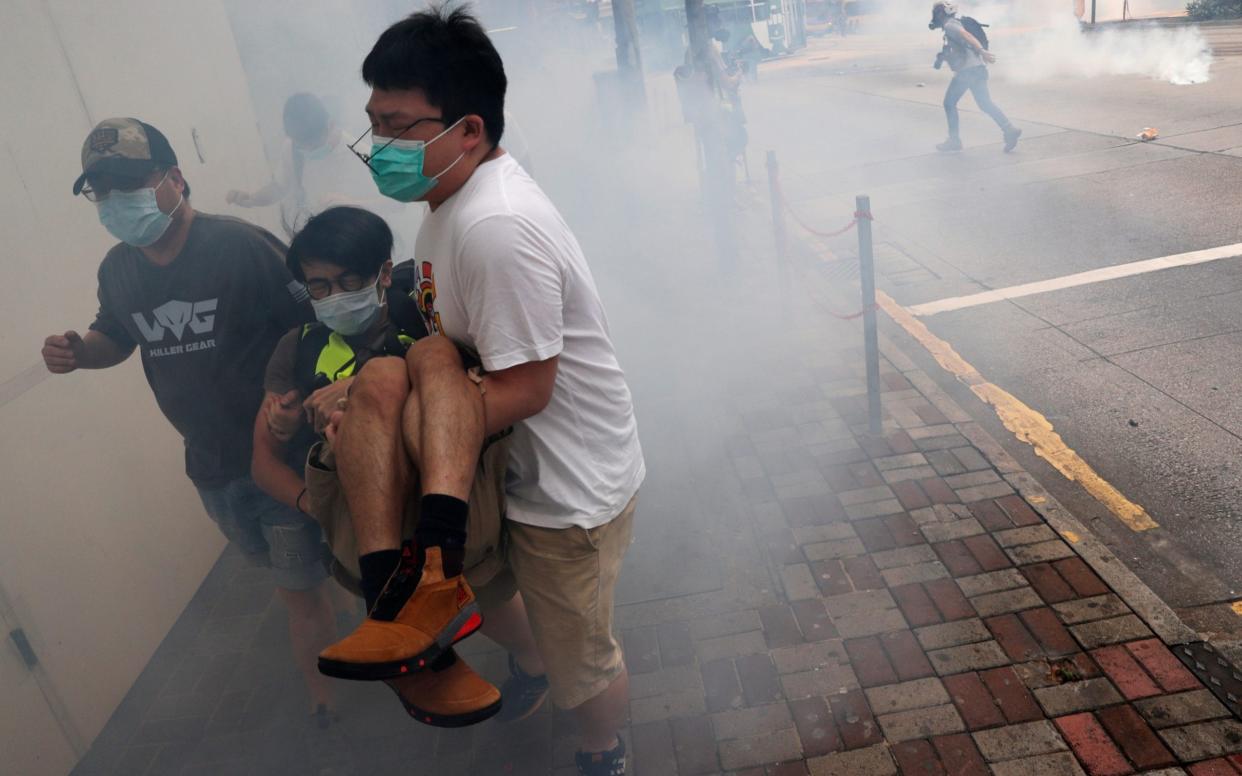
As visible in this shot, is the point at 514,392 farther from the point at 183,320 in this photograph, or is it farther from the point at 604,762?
the point at 183,320

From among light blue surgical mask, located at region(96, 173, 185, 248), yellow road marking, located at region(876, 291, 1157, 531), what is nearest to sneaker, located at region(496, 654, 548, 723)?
light blue surgical mask, located at region(96, 173, 185, 248)

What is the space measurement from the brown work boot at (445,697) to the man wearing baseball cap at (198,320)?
1209 millimetres

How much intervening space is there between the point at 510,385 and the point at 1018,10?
1205 inches

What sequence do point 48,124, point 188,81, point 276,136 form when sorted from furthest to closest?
point 276,136 → point 188,81 → point 48,124

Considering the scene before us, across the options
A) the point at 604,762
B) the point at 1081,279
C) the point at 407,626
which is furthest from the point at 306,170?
the point at 1081,279

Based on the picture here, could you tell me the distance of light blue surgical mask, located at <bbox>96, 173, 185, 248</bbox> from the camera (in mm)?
2857

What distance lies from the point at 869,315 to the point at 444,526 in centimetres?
315

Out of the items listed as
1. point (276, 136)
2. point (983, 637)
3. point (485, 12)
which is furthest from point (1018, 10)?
point (983, 637)

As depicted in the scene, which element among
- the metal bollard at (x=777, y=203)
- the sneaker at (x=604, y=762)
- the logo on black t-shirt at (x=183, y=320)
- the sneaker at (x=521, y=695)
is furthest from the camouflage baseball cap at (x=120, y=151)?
the metal bollard at (x=777, y=203)

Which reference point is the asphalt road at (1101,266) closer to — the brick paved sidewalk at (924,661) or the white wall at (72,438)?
the brick paved sidewalk at (924,661)

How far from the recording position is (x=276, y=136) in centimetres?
624

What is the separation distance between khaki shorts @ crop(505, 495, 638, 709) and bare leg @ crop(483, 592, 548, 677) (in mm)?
445

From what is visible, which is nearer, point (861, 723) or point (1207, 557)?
point (861, 723)

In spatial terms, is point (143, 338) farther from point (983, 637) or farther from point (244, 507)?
point (983, 637)
